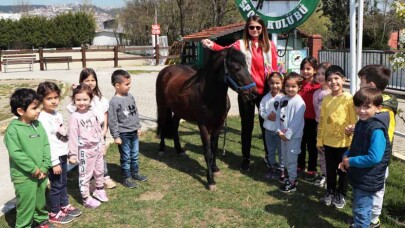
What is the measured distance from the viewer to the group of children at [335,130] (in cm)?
297

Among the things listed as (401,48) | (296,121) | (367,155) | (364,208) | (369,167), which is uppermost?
(401,48)

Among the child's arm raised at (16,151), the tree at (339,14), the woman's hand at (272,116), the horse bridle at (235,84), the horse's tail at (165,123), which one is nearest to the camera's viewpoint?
the child's arm raised at (16,151)

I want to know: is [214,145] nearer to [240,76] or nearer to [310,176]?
[240,76]

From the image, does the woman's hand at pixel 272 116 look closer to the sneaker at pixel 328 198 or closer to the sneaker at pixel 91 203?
the sneaker at pixel 328 198

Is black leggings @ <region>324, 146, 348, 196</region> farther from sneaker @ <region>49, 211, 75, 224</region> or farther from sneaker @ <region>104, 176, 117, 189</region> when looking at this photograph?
sneaker @ <region>49, 211, 75, 224</region>

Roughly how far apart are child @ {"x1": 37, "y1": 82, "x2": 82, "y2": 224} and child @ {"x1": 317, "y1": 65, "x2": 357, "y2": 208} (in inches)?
104

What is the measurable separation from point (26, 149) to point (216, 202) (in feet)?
6.83

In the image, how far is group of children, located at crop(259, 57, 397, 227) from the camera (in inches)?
117

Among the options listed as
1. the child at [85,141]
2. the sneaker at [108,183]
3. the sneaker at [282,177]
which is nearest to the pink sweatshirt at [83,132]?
the child at [85,141]

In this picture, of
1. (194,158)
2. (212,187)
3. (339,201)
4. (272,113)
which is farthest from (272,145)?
(194,158)

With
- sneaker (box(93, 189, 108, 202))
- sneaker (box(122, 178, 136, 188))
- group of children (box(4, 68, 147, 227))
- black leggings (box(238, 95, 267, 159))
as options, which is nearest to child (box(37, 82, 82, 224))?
group of children (box(4, 68, 147, 227))

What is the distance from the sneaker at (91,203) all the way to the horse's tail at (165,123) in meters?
2.12

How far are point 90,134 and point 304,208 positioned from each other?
2.39m

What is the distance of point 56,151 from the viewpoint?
12.2 feet
